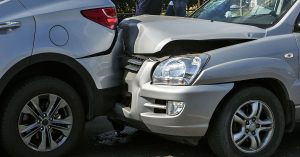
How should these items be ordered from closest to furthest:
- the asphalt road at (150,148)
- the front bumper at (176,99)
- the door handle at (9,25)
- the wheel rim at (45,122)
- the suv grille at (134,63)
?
the front bumper at (176,99), the door handle at (9,25), the wheel rim at (45,122), the suv grille at (134,63), the asphalt road at (150,148)

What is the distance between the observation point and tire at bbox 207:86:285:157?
4348 millimetres

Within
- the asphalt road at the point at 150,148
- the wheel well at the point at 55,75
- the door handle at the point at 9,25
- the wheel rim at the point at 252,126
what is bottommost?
the asphalt road at the point at 150,148

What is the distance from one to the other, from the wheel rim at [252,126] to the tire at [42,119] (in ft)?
4.54

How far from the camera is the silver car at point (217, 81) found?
4230mm

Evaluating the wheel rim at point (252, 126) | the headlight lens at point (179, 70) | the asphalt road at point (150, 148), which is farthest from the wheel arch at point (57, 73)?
the wheel rim at point (252, 126)

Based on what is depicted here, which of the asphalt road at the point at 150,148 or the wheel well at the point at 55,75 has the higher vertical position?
the wheel well at the point at 55,75

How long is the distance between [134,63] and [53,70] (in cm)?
73

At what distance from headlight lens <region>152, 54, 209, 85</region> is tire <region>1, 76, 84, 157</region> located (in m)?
0.81

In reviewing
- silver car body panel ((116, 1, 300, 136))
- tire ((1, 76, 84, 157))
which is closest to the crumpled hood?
silver car body panel ((116, 1, 300, 136))

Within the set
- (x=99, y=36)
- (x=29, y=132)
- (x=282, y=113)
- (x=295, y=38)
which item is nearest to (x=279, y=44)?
(x=295, y=38)

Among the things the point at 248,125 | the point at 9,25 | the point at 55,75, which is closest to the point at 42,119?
the point at 55,75

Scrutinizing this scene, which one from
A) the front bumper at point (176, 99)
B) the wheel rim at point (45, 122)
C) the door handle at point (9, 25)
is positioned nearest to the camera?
the front bumper at point (176, 99)

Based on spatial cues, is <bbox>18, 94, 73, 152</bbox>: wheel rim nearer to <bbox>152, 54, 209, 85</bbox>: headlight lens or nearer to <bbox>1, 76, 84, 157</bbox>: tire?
<bbox>1, 76, 84, 157</bbox>: tire

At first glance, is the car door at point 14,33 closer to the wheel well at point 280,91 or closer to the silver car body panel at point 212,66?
the silver car body panel at point 212,66
